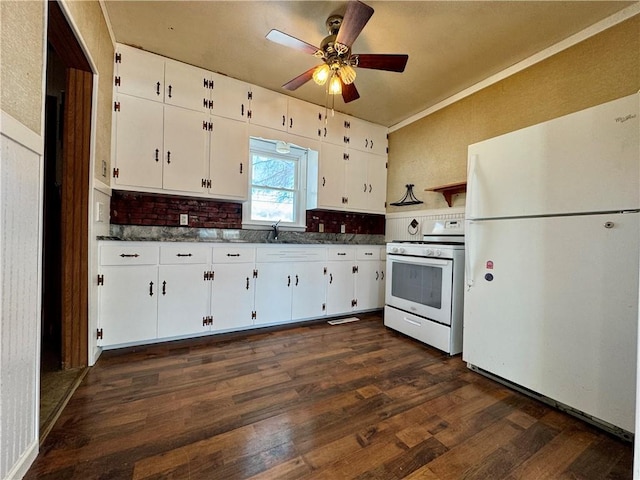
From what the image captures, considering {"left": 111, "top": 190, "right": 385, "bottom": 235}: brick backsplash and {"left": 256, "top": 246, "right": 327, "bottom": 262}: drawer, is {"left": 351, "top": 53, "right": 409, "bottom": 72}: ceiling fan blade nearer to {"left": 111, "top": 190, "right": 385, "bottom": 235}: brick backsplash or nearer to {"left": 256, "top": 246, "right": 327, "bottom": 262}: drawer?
{"left": 256, "top": 246, "right": 327, "bottom": 262}: drawer

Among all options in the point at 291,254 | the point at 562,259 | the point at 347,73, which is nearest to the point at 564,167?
the point at 562,259

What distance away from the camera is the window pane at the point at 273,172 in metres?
3.41

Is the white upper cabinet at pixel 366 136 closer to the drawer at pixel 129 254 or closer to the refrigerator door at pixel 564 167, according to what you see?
the refrigerator door at pixel 564 167

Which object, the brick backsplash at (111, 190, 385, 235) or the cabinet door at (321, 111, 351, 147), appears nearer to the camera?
the brick backsplash at (111, 190, 385, 235)

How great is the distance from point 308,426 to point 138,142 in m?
2.67

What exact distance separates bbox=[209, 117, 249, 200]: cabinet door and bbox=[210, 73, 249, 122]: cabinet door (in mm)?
75

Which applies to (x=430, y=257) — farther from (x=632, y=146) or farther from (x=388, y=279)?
(x=632, y=146)

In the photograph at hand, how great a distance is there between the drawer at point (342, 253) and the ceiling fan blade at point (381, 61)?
1875mm

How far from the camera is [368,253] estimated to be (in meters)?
3.57

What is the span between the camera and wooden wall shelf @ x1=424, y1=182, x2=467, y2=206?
2.96 m

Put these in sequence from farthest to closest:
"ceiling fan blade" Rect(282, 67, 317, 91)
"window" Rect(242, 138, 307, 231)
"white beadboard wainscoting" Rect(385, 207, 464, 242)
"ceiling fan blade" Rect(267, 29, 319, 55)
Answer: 1. "window" Rect(242, 138, 307, 231)
2. "white beadboard wainscoting" Rect(385, 207, 464, 242)
3. "ceiling fan blade" Rect(282, 67, 317, 91)
4. "ceiling fan blade" Rect(267, 29, 319, 55)

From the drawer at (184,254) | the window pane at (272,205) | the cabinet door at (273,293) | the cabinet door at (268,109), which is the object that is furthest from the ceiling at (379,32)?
the cabinet door at (273,293)

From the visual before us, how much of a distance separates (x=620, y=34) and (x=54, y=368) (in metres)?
4.65

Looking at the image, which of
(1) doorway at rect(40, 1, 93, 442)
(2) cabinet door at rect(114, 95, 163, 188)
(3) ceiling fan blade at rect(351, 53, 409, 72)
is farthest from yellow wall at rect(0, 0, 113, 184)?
(3) ceiling fan blade at rect(351, 53, 409, 72)
